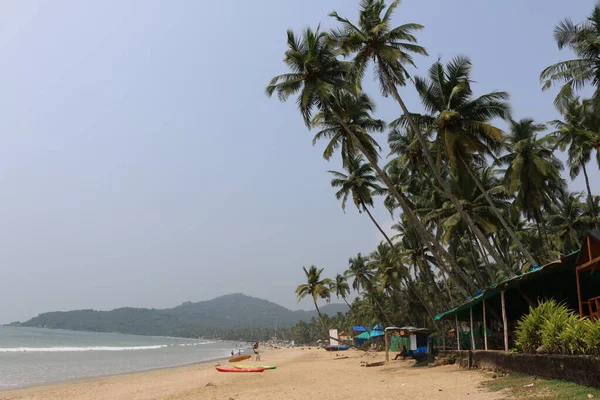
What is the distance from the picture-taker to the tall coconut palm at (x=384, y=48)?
63.9 feet

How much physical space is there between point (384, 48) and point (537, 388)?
1467cm

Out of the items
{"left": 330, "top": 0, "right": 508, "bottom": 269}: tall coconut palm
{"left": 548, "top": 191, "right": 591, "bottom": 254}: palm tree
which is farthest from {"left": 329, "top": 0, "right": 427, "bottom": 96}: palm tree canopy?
{"left": 548, "top": 191, "right": 591, "bottom": 254}: palm tree

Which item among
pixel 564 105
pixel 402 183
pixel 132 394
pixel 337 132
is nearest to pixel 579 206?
pixel 402 183

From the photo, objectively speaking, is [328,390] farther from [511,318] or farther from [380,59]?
[380,59]

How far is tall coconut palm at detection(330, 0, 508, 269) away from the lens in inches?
766

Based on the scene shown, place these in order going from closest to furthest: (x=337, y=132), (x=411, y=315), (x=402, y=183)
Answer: (x=337, y=132) → (x=402, y=183) → (x=411, y=315)

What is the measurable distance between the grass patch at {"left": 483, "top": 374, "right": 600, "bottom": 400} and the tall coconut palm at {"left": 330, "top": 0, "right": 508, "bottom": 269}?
938cm

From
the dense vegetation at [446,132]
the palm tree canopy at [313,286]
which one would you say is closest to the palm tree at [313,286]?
the palm tree canopy at [313,286]

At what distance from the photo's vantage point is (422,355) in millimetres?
25516

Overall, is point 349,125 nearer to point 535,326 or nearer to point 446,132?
point 446,132

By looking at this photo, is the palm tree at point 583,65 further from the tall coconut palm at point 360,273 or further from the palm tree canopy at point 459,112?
the tall coconut palm at point 360,273

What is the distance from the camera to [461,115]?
20.2m

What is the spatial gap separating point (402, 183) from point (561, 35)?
51.5 ft

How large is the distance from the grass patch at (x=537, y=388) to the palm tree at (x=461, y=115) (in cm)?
953
